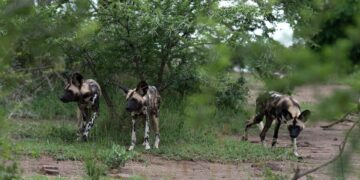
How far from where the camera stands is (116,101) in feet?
35.4

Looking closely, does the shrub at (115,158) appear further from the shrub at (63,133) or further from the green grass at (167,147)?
the shrub at (63,133)

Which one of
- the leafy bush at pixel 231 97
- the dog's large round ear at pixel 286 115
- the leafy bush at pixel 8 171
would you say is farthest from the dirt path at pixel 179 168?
the leafy bush at pixel 8 171

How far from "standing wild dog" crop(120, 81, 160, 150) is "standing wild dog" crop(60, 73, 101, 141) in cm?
76

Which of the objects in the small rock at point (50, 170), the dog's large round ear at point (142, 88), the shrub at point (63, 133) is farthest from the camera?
the shrub at point (63, 133)

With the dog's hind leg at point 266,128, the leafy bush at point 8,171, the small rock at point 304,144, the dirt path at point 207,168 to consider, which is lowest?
the dirt path at point 207,168

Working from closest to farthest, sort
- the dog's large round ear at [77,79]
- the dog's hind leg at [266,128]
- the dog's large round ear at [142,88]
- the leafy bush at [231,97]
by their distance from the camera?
the leafy bush at [231,97], the dog's large round ear at [142,88], the dog's large round ear at [77,79], the dog's hind leg at [266,128]

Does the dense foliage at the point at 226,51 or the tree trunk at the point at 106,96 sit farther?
the tree trunk at the point at 106,96

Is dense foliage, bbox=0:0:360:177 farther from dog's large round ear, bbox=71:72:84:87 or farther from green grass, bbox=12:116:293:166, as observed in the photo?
dog's large round ear, bbox=71:72:84:87

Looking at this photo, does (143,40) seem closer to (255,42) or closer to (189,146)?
(189,146)

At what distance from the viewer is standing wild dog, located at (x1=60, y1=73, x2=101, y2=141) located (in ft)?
33.2

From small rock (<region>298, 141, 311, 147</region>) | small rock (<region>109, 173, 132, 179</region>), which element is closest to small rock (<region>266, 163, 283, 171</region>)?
small rock (<region>109, 173, 132, 179</region>)

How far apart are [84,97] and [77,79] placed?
0.32 meters

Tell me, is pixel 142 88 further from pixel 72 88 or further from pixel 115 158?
pixel 115 158

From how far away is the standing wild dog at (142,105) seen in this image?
9.55 metres
